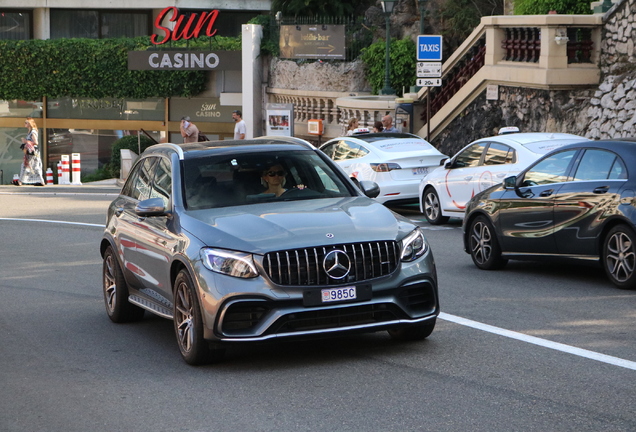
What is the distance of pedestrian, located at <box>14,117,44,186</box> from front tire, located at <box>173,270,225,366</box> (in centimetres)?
2402

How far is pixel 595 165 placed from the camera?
11.3 m

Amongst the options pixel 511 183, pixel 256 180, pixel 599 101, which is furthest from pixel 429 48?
pixel 256 180

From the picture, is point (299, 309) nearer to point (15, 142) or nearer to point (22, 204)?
point (22, 204)

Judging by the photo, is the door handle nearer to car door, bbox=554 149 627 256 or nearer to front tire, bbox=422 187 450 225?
car door, bbox=554 149 627 256

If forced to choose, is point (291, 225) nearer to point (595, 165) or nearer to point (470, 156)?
point (595, 165)

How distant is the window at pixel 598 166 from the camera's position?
36.1 feet

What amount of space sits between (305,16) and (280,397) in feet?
106

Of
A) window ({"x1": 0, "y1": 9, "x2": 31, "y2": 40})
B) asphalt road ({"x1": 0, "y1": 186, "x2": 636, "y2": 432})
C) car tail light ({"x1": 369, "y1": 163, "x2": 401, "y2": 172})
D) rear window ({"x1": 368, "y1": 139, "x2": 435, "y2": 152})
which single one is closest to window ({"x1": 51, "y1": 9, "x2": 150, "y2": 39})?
window ({"x1": 0, "y1": 9, "x2": 31, "y2": 40})

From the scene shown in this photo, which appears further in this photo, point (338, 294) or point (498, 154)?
point (498, 154)

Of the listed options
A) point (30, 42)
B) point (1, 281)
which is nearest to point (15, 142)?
point (30, 42)

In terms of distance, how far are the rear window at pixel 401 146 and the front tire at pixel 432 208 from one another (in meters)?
1.74

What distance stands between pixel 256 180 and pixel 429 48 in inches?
650

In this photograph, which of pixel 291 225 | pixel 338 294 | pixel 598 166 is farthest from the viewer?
pixel 598 166

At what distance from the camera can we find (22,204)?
24375 millimetres
